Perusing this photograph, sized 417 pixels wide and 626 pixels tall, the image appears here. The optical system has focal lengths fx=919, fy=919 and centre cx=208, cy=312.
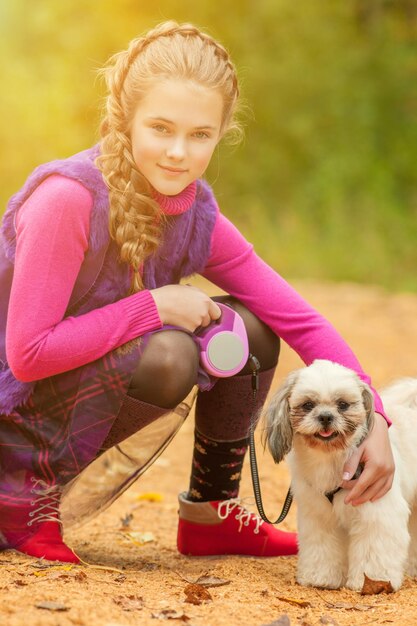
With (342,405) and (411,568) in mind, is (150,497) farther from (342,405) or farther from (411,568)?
(342,405)

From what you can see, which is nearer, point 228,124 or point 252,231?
point 228,124

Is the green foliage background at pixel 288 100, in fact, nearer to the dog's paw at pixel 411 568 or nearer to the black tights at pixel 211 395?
the black tights at pixel 211 395

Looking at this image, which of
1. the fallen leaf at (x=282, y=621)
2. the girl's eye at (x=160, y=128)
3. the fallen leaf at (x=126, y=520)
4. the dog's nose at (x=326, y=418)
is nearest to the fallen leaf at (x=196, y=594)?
the fallen leaf at (x=282, y=621)

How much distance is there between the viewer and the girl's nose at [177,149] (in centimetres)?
276

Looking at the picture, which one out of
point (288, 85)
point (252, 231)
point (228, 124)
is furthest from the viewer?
point (288, 85)

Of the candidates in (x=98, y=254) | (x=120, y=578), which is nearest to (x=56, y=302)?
(x=98, y=254)

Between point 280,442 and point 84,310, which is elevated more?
point 84,310

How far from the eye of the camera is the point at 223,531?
3238 mm

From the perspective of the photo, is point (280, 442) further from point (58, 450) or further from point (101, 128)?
point (101, 128)

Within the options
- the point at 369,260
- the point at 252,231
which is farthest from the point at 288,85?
the point at 369,260

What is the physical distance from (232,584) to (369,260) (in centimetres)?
882

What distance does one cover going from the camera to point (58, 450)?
113 inches

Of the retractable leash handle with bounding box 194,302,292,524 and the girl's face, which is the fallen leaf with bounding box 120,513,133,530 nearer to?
the retractable leash handle with bounding box 194,302,292,524

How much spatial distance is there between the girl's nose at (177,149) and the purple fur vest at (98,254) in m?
0.22
